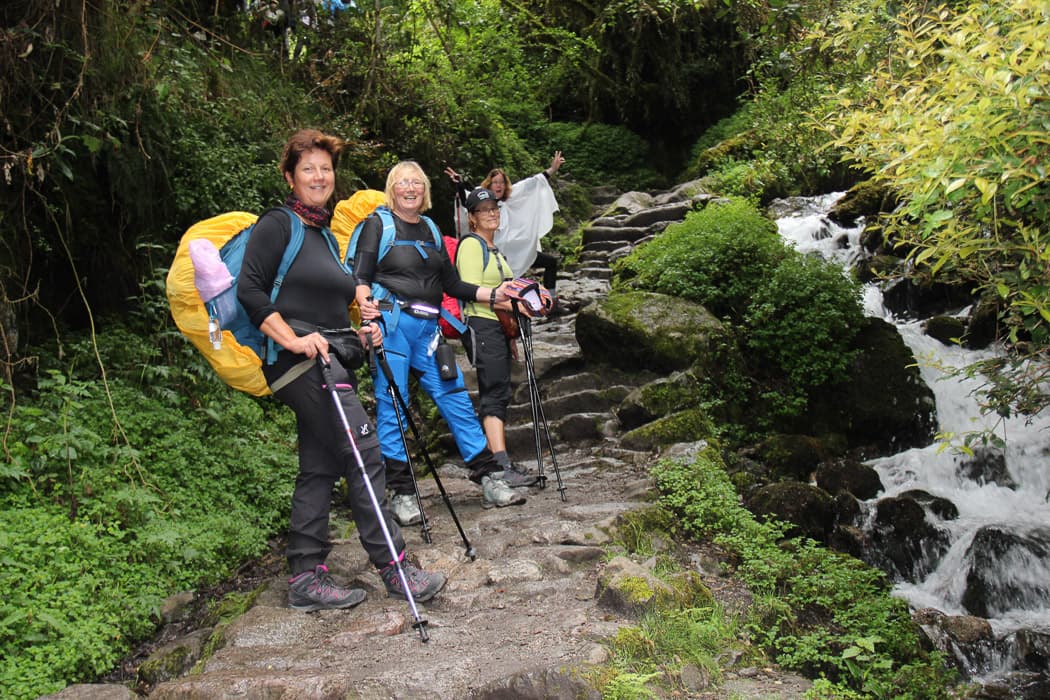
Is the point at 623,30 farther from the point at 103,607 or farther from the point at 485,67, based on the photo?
the point at 103,607

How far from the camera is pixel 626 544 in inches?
203

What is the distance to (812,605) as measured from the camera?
16.6ft

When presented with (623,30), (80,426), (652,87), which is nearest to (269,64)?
(80,426)

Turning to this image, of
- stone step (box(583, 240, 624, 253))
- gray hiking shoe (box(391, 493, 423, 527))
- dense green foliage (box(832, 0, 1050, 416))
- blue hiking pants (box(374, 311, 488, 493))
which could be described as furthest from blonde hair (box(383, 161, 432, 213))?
stone step (box(583, 240, 624, 253))

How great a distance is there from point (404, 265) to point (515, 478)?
5.92ft

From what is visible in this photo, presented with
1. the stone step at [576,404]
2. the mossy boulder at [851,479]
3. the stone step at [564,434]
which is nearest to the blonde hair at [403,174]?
the stone step at [564,434]

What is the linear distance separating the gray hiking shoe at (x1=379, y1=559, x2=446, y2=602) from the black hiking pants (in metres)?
0.07

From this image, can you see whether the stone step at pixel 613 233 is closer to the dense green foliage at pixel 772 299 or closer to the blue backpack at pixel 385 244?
the dense green foliage at pixel 772 299

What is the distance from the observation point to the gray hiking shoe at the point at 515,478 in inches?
237

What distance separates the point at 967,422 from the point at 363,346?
7.11m

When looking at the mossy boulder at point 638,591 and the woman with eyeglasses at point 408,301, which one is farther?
the woman with eyeglasses at point 408,301

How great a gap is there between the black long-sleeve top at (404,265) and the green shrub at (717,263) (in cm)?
481

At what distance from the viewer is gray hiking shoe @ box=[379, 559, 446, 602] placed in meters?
4.16

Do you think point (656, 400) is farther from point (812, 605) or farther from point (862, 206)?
point (862, 206)
